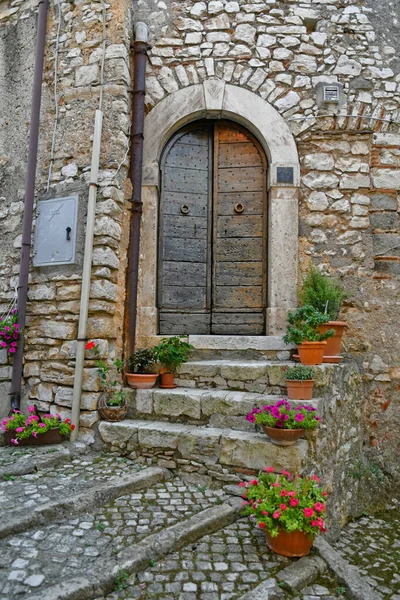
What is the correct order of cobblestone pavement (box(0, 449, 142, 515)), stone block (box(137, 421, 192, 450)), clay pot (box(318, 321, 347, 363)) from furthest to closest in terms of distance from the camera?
clay pot (box(318, 321, 347, 363)), stone block (box(137, 421, 192, 450)), cobblestone pavement (box(0, 449, 142, 515))

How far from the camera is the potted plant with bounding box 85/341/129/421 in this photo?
3.86 metres

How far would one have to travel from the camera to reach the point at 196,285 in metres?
4.92

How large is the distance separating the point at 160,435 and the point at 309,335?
146cm

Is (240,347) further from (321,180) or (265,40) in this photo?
(265,40)

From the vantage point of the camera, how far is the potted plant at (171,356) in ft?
13.6

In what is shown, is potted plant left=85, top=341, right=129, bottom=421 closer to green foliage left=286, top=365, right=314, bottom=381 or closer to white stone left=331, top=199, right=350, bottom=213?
green foliage left=286, top=365, right=314, bottom=381

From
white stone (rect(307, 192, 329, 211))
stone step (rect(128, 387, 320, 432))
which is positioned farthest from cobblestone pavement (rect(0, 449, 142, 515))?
white stone (rect(307, 192, 329, 211))

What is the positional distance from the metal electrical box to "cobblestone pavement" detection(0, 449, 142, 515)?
68.1 inches

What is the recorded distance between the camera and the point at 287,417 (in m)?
3.07

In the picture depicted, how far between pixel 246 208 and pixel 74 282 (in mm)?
2027

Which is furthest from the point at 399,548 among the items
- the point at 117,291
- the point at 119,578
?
the point at 117,291

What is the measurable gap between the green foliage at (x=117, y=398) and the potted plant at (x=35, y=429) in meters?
0.38

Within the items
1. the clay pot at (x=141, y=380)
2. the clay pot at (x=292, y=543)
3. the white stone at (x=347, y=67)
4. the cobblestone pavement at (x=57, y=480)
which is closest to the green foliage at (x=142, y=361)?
the clay pot at (x=141, y=380)

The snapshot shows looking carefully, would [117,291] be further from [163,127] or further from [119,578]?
[119,578]
